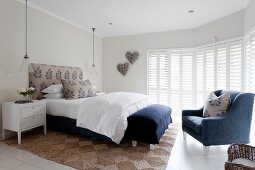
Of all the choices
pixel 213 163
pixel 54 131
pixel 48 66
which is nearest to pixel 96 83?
pixel 48 66

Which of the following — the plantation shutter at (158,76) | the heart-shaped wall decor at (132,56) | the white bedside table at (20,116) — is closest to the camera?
the white bedside table at (20,116)

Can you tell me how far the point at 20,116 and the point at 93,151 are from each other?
1.29 m

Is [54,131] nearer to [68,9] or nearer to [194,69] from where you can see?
[68,9]

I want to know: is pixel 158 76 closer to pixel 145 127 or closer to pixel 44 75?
pixel 145 127

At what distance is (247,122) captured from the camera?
2.46 m

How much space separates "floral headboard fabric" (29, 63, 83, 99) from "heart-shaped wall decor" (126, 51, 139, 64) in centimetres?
192

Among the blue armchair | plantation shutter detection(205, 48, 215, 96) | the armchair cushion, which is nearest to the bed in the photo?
the armchair cushion

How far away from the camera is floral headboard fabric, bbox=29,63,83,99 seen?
3406mm

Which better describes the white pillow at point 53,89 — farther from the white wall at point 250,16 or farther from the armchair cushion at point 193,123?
the white wall at point 250,16

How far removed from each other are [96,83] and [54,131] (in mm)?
2450

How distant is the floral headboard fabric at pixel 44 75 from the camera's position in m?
3.41

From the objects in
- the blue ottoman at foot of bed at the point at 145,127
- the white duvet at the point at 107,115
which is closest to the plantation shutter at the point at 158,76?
the white duvet at the point at 107,115

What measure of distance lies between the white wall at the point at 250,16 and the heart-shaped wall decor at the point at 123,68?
10.4ft

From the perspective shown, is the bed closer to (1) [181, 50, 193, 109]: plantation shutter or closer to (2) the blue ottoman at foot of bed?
(2) the blue ottoman at foot of bed
